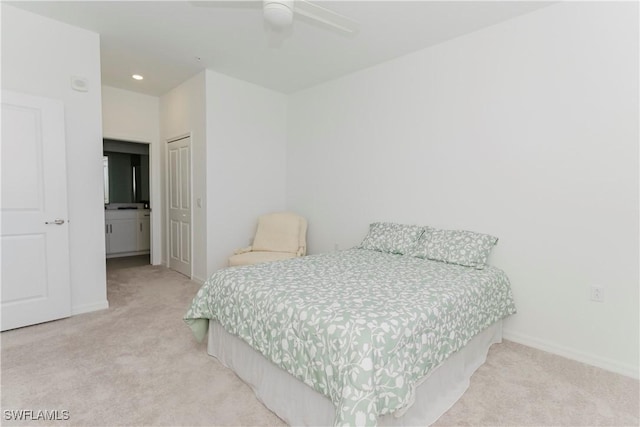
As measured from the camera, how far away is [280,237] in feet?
13.3

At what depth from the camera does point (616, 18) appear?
2.16 metres

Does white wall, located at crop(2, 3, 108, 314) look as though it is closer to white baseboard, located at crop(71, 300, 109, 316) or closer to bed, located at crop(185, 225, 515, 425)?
white baseboard, located at crop(71, 300, 109, 316)

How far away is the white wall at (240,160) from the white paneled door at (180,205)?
1.79 ft

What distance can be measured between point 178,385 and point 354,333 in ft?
4.21

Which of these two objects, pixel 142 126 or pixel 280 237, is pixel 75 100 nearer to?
pixel 142 126

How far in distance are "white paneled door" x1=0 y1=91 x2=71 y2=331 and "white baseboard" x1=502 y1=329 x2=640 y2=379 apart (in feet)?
13.1

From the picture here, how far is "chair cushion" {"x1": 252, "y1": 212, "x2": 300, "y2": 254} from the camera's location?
13.1 feet

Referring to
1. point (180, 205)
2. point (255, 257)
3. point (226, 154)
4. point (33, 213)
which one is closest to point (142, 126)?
point (180, 205)

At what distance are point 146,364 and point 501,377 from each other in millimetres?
2394

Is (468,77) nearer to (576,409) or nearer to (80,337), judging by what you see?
(576,409)

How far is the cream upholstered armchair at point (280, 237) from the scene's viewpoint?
3.92 meters

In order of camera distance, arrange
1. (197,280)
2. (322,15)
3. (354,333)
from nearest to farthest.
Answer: (354,333), (322,15), (197,280)

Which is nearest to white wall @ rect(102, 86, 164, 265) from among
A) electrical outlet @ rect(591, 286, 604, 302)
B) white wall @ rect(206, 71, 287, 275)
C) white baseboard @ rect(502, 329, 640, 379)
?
white wall @ rect(206, 71, 287, 275)

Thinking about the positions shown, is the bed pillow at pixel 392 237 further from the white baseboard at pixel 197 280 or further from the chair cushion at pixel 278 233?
the white baseboard at pixel 197 280
